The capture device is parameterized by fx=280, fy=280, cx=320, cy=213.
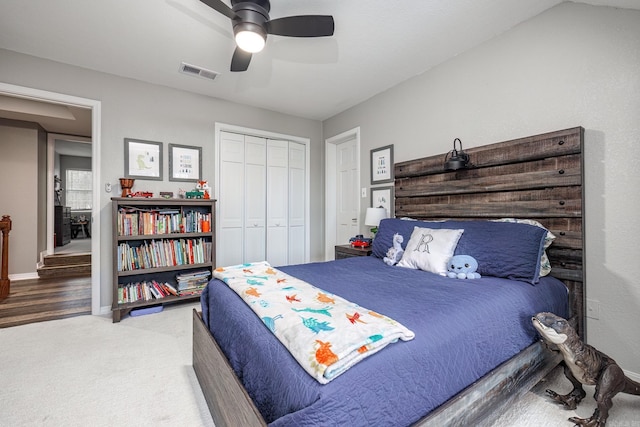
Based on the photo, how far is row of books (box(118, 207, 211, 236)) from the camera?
300 cm

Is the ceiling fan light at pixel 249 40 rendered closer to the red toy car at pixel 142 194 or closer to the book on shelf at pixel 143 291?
the red toy car at pixel 142 194

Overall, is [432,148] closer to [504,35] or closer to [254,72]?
[504,35]

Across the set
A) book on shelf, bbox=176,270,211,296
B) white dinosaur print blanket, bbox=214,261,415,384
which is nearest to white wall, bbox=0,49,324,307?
book on shelf, bbox=176,270,211,296

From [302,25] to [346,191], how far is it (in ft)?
8.91

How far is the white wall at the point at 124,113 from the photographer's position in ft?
9.23

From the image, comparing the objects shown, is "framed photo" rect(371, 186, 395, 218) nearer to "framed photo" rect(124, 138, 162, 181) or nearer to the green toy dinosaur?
the green toy dinosaur

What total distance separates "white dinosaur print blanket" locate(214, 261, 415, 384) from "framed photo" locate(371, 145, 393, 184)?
7.60 feet

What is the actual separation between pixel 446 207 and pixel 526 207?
26.1 inches

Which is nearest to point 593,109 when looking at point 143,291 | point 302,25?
point 302,25

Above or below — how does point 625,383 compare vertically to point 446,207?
below

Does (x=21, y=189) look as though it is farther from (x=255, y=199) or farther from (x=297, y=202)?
(x=297, y=202)

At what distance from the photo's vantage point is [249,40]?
1.97 metres

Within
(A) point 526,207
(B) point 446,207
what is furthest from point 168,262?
(A) point 526,207

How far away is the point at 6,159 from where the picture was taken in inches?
172
